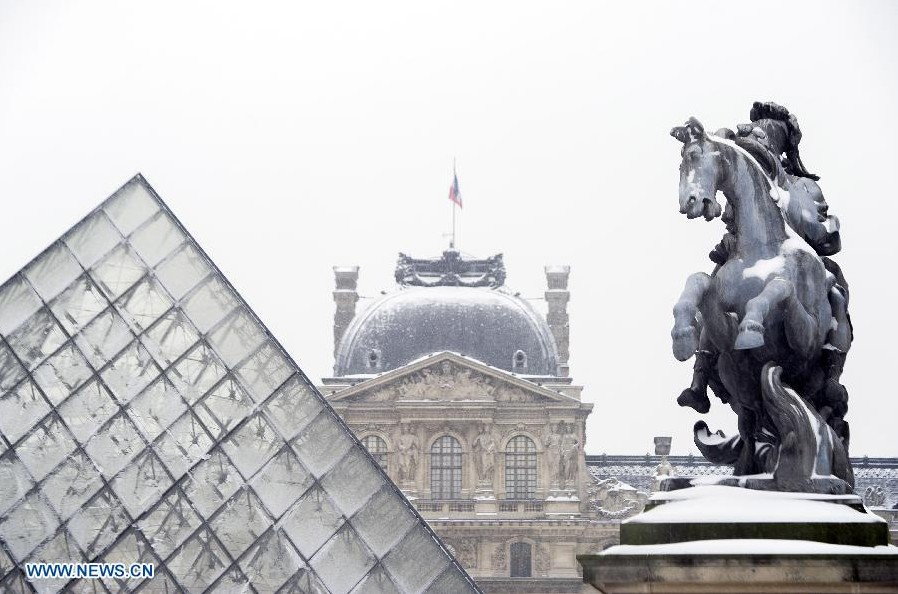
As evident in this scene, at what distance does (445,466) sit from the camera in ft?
187

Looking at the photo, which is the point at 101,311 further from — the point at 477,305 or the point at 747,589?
the point at 477,305

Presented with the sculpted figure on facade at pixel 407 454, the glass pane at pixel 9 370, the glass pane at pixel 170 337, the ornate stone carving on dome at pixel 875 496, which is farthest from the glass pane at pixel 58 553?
the ornate stone carving on dome at pixel 875 496

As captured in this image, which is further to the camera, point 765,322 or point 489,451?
point 489,451

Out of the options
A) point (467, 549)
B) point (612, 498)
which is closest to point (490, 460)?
point (467, 549)

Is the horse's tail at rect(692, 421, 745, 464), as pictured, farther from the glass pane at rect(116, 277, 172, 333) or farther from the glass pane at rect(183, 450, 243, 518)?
the glass pane at rect(116, 277, 172, 333)

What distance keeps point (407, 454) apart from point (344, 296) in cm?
825

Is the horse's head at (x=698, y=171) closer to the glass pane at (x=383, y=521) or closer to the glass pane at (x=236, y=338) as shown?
the glass pane at (x=383, y=521)

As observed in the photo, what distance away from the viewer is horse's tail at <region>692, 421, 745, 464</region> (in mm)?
5957

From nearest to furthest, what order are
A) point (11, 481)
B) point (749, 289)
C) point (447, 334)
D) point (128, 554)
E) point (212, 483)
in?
point (749, 289) → point (128, 554) → point (212, 483) → point (11, 481) → point (447, 334)

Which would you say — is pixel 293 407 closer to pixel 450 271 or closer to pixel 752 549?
pixel 752 549

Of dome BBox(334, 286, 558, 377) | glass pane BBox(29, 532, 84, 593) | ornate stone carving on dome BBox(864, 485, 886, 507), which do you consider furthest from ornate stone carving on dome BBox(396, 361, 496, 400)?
glass pane BBox(29, 532, 84, 593)

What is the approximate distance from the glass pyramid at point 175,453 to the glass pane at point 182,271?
26 mm

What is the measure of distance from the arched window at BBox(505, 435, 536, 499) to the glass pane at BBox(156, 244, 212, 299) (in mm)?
34216

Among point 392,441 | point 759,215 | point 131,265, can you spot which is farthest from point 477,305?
point 759,215
